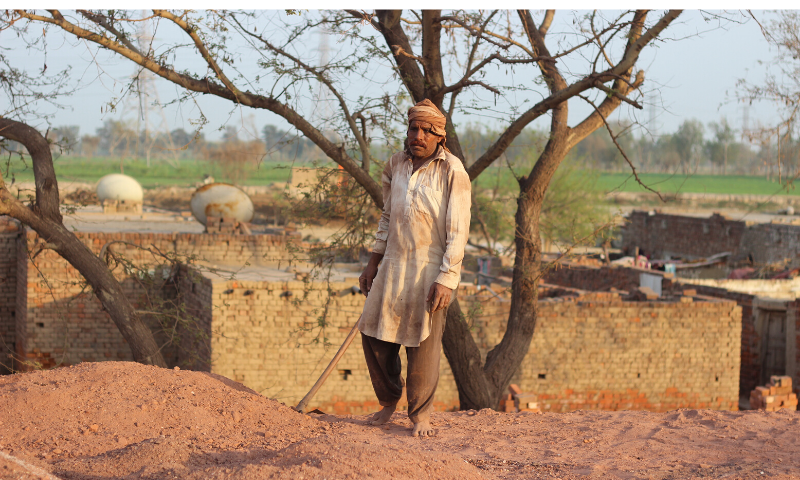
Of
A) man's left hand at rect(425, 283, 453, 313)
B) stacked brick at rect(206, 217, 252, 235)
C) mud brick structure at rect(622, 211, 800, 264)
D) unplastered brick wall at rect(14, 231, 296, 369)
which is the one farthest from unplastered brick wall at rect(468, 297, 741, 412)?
mud brick structure at rect(622, 211, 800, 264)

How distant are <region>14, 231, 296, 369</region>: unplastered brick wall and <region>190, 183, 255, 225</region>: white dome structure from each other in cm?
171

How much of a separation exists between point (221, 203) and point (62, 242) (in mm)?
8041

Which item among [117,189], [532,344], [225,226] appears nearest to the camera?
[532,344]

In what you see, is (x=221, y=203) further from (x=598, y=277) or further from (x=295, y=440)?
(x=295, y=440)

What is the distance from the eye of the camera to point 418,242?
3.90 meters

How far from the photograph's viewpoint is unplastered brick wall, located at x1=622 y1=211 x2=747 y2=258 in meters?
25.5

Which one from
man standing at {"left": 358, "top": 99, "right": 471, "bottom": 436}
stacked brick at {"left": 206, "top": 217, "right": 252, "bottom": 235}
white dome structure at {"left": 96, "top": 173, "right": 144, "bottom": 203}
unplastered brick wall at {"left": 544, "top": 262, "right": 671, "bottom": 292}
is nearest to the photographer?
man standing at {"left": 358, "top": 99, "right": 471, "bottom": 436}

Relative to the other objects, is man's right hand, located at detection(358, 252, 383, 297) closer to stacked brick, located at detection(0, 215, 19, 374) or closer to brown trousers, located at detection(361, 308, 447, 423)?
brown trousers, located at detection(361, 308, 447, 423)

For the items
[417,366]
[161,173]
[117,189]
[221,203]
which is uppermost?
[161,173]

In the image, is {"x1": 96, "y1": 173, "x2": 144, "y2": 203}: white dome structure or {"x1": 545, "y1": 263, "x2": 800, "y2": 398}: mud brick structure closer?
{"x1": 545, "y1": 263, "x2": 800, "y2": 398}: mud brick structure

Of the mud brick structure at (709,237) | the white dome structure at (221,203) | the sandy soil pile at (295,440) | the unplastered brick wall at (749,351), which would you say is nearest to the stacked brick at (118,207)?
the white dome structure at (221,203)

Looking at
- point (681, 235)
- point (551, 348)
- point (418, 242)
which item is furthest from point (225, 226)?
point (681, 235)

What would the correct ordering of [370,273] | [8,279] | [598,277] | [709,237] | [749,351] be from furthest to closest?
1. [709,237]
2. [598,277]
3. [8,279]
4. [749,351]
5. [370,273]

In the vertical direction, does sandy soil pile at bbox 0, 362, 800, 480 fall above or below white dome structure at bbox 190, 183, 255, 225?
below
